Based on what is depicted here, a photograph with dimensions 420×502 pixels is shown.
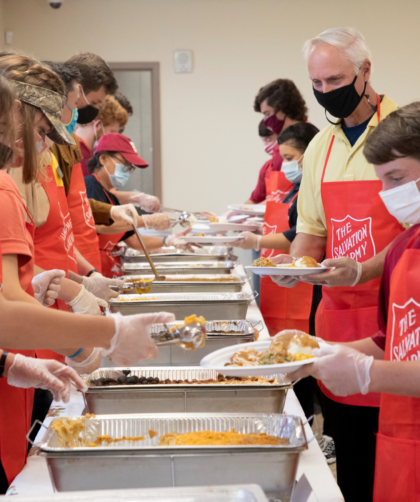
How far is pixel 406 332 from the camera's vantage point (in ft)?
4.05

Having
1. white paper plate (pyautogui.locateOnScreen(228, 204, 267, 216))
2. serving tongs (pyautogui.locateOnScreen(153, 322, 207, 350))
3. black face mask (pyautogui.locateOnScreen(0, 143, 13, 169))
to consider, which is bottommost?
white paper plate (pyautogui.locateOnScreen(228, 204, 267, 216))

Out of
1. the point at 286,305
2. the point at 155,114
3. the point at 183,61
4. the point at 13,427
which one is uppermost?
the point at 183,61

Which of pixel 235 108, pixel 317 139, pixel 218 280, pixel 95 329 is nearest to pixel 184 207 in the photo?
pixel 235 108

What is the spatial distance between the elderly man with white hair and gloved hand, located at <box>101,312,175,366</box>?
726mm

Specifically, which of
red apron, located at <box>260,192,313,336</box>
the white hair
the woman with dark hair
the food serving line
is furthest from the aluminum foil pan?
the woman with dark hair

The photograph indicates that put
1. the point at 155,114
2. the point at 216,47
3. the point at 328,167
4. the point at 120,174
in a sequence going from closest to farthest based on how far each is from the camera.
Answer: the point at 328,167, the point at 120,174, the point at 216,47, the point at 155,114

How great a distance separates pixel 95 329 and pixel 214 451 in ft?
1.08

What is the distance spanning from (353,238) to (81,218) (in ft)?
4.24

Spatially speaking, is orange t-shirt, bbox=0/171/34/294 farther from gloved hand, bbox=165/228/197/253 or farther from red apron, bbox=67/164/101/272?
gloved hand, bbox=165/228/197/253

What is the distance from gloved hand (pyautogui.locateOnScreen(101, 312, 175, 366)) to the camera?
1.15m

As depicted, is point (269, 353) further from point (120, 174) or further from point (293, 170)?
point (120, 174)

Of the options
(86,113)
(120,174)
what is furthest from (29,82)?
(120,174)

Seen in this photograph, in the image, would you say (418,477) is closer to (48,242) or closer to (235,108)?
(48,242)

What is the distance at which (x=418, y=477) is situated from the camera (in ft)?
3.88
